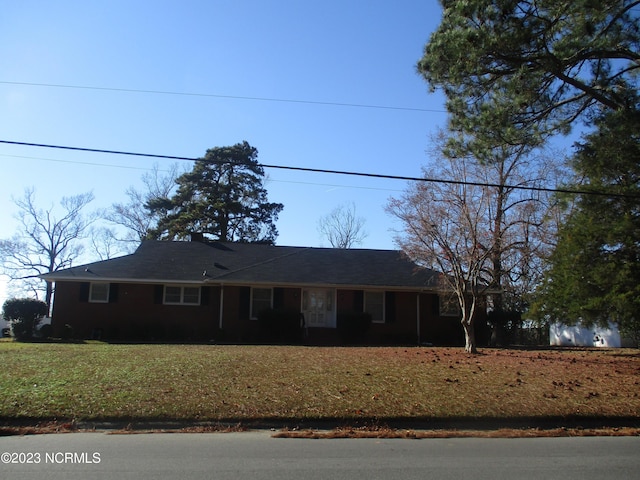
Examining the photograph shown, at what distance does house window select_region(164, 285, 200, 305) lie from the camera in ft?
81.7

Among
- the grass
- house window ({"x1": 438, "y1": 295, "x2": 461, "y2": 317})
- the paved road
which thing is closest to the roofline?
house window ({"x1": 438, "y1": 295, "x2": 461, "y2": 317})

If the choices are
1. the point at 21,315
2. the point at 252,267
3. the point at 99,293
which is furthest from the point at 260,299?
the point at 21,315

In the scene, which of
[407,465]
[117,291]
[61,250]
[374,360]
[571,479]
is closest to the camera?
[571,479]

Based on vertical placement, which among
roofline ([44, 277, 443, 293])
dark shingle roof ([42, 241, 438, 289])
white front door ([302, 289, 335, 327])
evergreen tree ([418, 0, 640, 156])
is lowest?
white front door ([302, 289, 335, 327])

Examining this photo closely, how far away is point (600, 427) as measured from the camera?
9.98 meters

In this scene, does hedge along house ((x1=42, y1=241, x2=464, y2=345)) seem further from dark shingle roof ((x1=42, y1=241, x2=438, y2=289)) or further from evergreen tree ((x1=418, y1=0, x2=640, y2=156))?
evergreen tree ((x1=418, y1=0, x2=640, y2=156))

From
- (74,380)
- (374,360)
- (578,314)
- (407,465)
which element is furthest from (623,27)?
(74,380)

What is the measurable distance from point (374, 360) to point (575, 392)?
5.10 metres

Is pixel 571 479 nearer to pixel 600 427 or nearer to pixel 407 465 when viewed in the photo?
pixel 407 465

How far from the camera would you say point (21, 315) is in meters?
23.1

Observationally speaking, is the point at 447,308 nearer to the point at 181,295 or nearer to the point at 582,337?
the point at 582,337

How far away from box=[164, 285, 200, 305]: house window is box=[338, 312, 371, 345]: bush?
22.4 feet

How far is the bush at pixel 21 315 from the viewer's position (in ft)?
75.8

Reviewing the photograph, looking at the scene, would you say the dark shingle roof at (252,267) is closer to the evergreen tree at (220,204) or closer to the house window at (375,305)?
the house window at (375,305)
